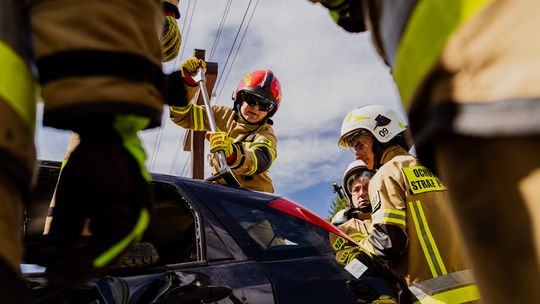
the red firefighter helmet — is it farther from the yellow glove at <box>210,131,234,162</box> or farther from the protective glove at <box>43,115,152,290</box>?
the protective glove at <box>43,115,152,290</box>

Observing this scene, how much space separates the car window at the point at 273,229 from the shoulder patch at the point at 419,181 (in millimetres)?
736

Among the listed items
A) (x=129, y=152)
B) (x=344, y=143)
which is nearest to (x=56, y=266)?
(x=129, y=152)

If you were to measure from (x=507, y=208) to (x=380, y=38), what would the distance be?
0.36 m

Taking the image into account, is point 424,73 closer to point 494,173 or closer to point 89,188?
point 494,173

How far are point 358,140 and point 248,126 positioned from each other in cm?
123

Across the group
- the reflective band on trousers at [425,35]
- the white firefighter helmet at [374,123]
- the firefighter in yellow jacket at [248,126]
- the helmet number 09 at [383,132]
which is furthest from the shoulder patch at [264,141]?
the reflective band on trousers at [425,35]

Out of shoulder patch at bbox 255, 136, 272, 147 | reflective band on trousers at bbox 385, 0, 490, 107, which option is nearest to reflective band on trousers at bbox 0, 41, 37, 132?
reflective band on trousers at bbox 385, 0, 490, 107

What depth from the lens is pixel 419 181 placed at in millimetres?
3104

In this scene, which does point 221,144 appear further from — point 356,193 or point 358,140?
point 356,193

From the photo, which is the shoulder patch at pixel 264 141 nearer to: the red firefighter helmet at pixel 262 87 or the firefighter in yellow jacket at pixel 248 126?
the firefighter in yellow jacket at pixel 248 126

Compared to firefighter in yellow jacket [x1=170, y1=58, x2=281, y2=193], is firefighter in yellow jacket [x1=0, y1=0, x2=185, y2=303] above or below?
below

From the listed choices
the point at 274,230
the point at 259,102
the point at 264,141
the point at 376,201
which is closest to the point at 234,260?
the point at 274,230

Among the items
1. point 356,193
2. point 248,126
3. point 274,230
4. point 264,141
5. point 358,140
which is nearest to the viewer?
point 274,230

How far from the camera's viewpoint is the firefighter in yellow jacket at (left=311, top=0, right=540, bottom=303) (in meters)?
0.52
